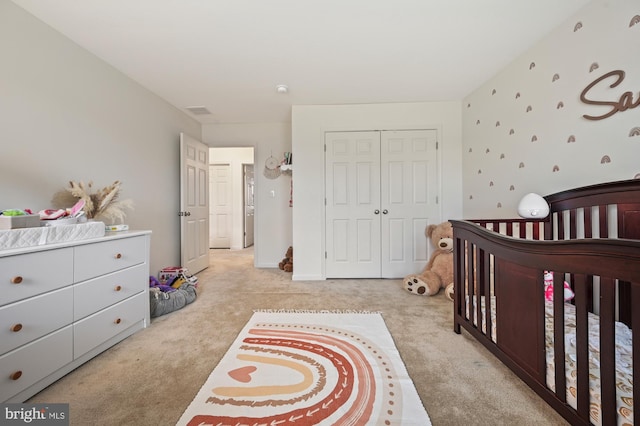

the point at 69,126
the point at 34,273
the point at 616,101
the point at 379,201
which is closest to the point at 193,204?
the point at 69,126

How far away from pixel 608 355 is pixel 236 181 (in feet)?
19.6

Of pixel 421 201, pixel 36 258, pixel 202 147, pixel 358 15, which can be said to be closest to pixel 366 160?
pixel 421 201

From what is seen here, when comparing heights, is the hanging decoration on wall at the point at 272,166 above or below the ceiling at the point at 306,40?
below

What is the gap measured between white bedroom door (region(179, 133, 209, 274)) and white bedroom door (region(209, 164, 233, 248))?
2.05 meters

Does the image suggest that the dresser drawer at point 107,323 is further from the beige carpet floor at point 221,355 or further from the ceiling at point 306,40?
the ceiling at point 306,40

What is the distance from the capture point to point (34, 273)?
48.1 inches

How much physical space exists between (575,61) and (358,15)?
1556 millimetres

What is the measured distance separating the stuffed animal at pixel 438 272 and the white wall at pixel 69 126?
299 cm

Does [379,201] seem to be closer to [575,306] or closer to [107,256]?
[575,306]

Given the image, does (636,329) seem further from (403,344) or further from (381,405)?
(403,344)

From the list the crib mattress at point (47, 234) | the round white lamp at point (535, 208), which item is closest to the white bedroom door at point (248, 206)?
the crib mattress at point (47, 234)

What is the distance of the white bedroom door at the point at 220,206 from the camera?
19.5 ft

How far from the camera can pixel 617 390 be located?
33.0 inches

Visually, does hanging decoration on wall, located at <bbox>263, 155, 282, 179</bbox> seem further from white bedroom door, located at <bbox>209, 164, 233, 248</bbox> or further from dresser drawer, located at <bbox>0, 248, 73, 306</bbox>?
dresser drawer, located at <bbox>0, 248, 73, 306</bbox>
